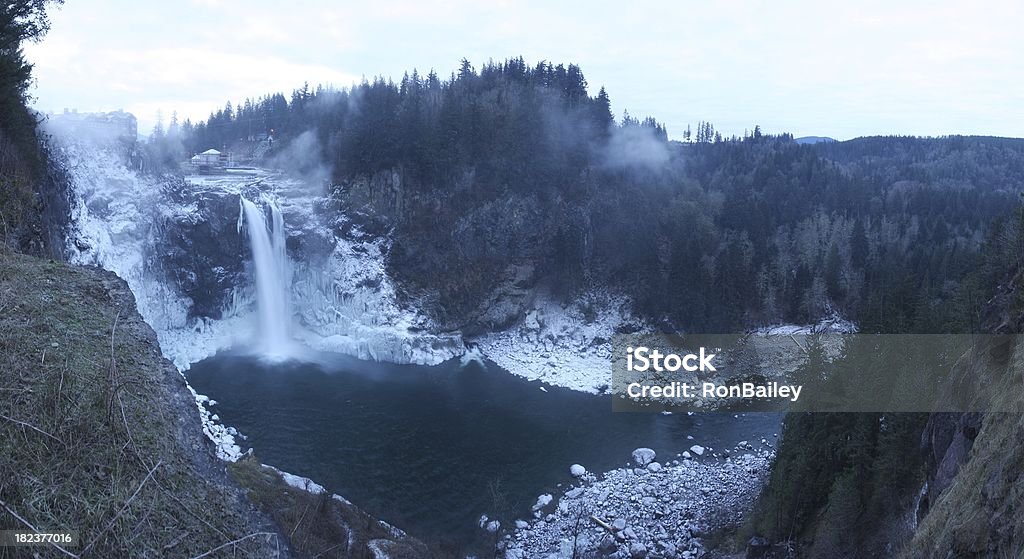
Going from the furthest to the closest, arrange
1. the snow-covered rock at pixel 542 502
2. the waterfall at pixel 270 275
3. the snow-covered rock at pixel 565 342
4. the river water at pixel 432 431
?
the waterfall at pixel 270 275 < the snow-covered rock at pixel 565 342 < the river water at pixel 432 431 < the snow-covered rock at pixel 542 502

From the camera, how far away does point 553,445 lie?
1070 inches

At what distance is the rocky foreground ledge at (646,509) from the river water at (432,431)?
1001mm

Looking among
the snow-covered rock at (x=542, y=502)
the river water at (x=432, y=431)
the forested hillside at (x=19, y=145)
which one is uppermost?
the forested hillside at (x=19, y=145)

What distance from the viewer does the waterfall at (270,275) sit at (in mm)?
39156

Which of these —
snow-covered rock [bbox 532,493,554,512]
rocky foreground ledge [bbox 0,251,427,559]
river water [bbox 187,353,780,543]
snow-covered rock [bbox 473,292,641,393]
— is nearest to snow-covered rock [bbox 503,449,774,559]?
snow-covered rock [bbox 532,493,554,512]

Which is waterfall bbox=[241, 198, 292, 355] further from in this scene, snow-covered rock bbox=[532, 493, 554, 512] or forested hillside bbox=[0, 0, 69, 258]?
snow-covered rock bbox=[532, 493, 554, 512]

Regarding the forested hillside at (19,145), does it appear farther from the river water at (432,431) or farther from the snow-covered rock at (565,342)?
the snow-covered rock at (565,342)

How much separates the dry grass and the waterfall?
3293cm

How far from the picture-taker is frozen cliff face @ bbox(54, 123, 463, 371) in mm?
33656

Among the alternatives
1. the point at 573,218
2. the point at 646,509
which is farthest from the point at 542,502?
the point at 573,218

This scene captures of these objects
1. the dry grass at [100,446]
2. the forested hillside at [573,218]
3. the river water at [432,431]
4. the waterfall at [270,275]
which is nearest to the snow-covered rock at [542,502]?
the river water at [432,431]

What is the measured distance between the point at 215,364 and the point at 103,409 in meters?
31.8

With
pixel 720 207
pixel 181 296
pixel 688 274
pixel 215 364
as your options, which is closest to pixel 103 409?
pixel 215 364

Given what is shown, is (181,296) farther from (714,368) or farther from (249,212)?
(714,368)
